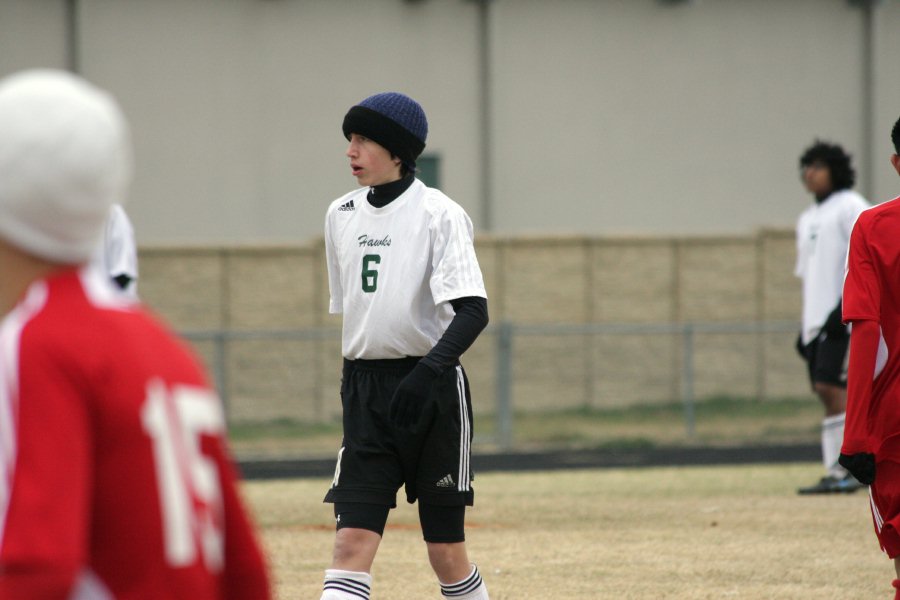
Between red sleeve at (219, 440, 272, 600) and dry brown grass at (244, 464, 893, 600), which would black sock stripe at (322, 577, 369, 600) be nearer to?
dry brown grass at (244, 464, 893, 600)

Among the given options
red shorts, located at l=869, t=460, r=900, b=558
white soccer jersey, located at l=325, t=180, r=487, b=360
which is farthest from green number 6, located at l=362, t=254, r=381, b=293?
red shorts, located at l=869, t=460, r=900, b=558

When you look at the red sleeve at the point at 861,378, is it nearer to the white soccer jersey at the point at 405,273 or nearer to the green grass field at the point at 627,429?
the white soccer jersey at the point at 405,273

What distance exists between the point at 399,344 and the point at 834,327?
217 inches

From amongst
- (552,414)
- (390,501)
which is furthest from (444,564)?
(552,414)

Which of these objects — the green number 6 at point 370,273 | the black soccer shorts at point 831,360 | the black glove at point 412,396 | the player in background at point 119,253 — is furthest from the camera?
the black soccer shorts at point 831,360

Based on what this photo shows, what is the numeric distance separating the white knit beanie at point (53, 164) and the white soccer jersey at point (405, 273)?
3210mm

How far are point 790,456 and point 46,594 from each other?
571 inches

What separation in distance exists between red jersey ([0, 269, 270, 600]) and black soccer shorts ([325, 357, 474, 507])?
3.09 meters

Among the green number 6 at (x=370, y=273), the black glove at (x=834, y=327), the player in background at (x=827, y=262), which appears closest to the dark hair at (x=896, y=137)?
the green number 6 at (x=370, y=273)

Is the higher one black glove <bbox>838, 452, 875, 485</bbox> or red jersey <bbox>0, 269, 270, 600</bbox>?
red jersey <bbox>0, 269, 270, 600</bbox>

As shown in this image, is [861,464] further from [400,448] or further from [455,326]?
[400,448]

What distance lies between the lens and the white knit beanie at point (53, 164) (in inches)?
83.4

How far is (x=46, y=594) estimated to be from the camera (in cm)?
204

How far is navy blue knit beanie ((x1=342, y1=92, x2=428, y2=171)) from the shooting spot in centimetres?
554
